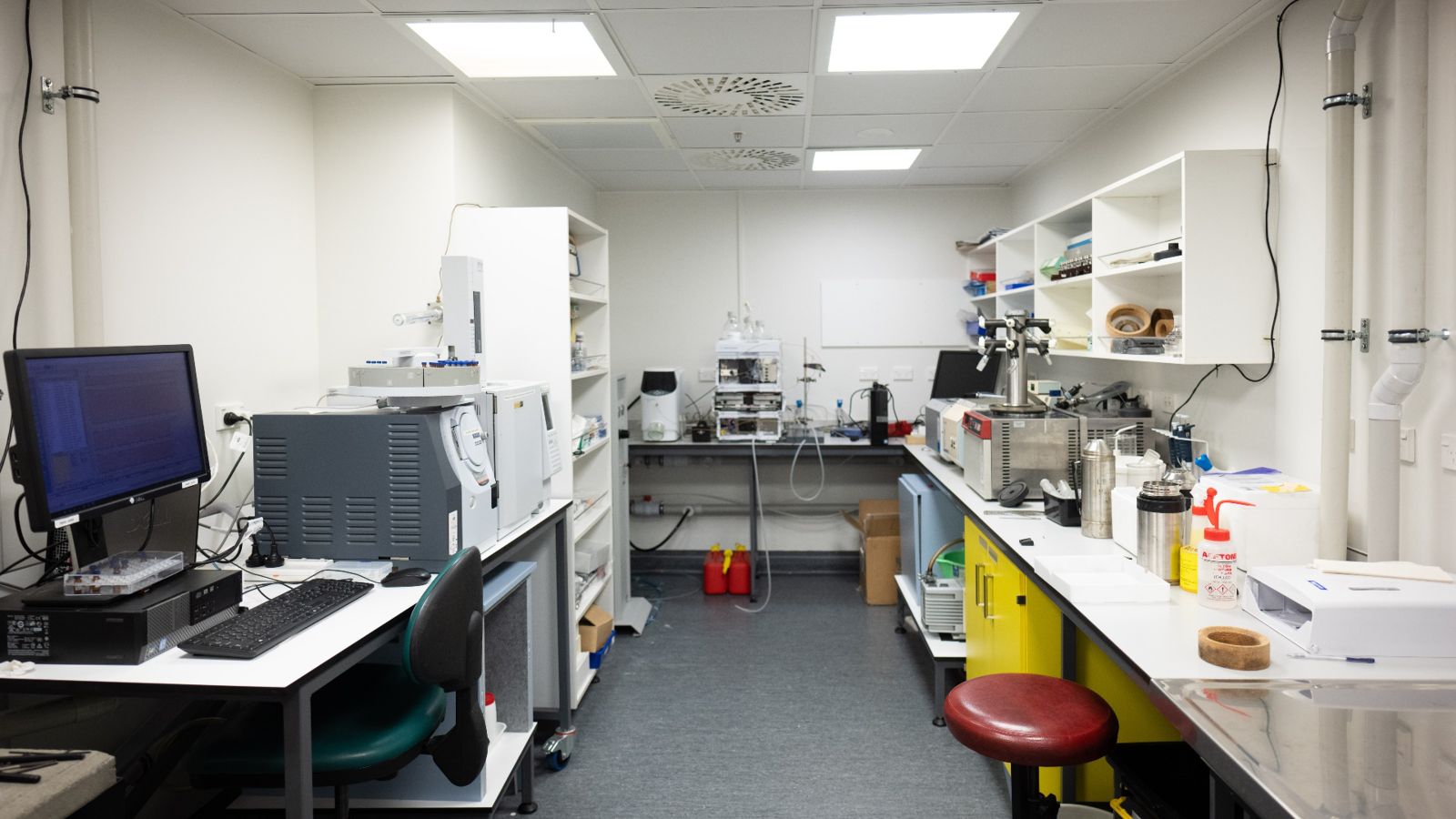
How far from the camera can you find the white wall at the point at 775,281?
5.41 meters

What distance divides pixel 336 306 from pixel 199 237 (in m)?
0.67

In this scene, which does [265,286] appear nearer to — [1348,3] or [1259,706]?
[1259,706]

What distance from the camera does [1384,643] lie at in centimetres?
160

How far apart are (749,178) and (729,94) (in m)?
1.75

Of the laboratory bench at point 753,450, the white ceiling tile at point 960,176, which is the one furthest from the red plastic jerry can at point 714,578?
the white ceiling tile at point 960,176

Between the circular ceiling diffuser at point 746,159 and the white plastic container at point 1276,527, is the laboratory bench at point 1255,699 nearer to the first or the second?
the white plastic container at point 1276,527

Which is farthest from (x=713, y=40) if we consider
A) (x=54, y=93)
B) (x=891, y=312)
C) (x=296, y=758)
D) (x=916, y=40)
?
(x=891, y=312)

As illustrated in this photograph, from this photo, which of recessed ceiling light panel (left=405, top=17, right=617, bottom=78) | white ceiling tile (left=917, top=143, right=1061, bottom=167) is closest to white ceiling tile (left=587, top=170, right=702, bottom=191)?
white ceiling tile (left=917, top=143, right=1061, bottom=167)

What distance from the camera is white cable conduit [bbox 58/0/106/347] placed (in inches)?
81.9

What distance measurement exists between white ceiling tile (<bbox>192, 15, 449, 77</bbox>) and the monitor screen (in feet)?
3.87

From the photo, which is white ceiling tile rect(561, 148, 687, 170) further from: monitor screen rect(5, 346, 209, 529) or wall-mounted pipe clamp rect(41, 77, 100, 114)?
monitor screen rect(5, 346, 209, 529)

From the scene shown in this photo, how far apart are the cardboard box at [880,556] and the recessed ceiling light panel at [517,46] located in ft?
9.33

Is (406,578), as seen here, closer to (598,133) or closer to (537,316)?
(537,316)

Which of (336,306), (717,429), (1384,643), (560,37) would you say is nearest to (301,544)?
(336,306)
